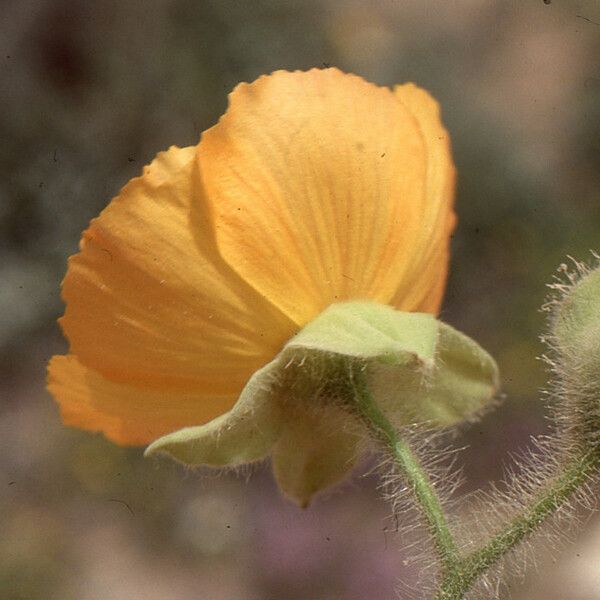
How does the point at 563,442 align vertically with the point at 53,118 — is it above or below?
above

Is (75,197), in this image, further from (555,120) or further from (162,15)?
(555,120)

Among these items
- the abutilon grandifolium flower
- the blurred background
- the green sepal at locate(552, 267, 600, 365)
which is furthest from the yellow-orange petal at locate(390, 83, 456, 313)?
the blurred background

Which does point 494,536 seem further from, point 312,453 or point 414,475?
point 312,453

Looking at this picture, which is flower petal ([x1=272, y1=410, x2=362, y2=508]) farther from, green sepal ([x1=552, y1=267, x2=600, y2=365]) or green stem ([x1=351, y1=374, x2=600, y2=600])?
green sepal ([x1=552, y1=267, x2=600, y2=365])

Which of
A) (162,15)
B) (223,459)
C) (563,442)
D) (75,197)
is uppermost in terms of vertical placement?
(563,442)

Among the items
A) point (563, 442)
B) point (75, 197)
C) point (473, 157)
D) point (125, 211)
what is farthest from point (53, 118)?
point (563, 442)

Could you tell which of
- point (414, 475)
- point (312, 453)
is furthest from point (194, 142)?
point (414, 475)
